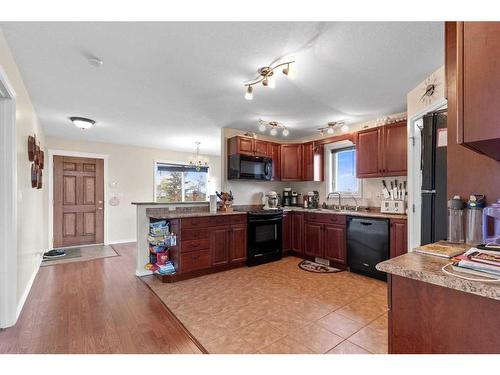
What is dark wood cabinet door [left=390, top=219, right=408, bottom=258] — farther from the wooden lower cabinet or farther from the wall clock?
the wall clock

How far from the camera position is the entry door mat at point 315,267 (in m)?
3.62

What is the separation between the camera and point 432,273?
0.92m

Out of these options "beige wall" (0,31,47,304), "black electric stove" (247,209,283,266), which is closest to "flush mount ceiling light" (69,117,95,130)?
"beige wall" (0,31,47,304)

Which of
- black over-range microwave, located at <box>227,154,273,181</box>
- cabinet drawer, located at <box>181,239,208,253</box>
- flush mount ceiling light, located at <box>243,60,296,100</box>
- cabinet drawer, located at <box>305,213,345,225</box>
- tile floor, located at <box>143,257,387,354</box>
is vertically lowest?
tile floor, located at <box>143,257,387,354</box>

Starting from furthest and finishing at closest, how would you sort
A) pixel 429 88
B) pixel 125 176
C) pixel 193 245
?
pixel 125 176, pixel 193 245, pixel 429 88

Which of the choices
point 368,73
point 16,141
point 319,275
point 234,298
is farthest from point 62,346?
point 368,73

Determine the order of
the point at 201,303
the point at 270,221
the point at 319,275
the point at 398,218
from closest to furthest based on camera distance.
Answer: the point at 201,303 < the point at 398,218 < the point at 319,275 < the point at 270,221

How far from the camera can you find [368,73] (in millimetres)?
2420

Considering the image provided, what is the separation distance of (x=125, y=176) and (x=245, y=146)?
11.0ft

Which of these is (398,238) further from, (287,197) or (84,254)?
(84,254)

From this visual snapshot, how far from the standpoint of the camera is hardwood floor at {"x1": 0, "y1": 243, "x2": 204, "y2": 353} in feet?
6.09

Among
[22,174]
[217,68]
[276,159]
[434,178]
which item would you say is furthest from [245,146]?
[22,174]

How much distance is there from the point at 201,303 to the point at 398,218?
253cm
